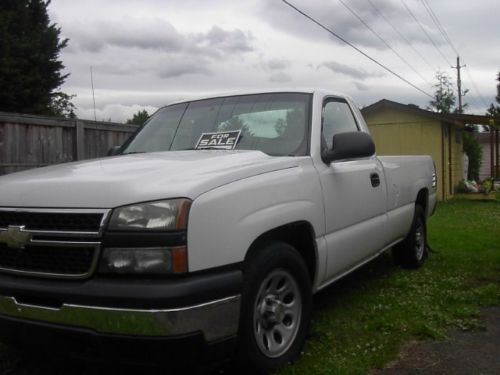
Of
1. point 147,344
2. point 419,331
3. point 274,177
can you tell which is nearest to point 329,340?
point 419,331

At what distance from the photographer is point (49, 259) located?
271 centimetres

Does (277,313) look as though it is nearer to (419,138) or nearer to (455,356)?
(455,356)

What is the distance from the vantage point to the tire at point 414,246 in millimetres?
6199

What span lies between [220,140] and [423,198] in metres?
3.57

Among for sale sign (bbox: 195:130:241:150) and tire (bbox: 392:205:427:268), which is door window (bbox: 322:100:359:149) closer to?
for sale sign (bbox: 195:130:241:150)

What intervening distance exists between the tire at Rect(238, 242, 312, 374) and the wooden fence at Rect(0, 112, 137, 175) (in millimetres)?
4417

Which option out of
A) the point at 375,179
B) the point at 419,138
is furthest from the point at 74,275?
the point at 419,138

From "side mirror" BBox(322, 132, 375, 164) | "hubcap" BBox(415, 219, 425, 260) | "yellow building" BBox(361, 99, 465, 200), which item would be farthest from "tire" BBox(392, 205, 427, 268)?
"yellow building" BBox(361, 99, 465, 200)

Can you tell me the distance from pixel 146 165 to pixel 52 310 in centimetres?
102

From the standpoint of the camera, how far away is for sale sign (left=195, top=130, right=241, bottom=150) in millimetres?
3959

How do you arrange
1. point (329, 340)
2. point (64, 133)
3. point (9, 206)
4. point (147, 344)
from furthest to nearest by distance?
point (64, 133)
point (329, 340)
point (9, 206)
point (147, 344)

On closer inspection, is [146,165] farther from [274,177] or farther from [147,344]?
[147,344]

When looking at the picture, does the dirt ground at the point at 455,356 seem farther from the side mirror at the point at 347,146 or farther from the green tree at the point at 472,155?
the green tree at the point at 472,155

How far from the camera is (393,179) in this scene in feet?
17.4
